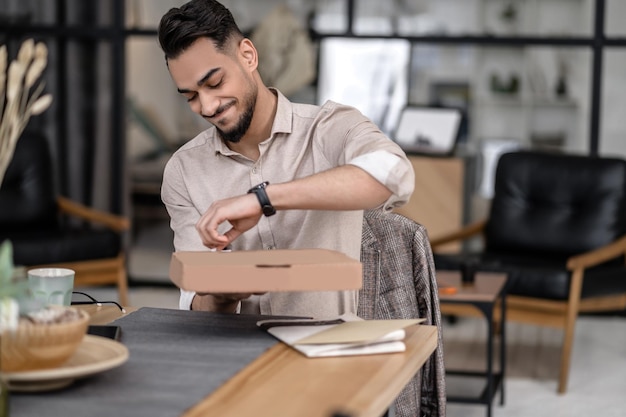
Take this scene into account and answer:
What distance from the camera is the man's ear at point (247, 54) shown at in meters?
2.31

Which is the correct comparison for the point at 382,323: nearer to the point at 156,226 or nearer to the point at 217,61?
the point at 217,61

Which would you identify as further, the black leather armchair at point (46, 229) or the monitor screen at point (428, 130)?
the monitor screen at point (428, 130)

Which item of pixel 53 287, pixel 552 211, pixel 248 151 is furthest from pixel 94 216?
pixel 53 287

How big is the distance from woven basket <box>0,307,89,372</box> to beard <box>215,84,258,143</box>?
82cm

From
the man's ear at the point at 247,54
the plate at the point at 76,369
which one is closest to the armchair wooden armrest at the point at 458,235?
the man's ear at the point at 247,54

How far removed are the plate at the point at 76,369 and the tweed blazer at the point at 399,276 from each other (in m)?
0.82

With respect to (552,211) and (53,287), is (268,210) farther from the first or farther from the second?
(552,211)

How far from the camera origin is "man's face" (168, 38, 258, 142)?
2223 mm

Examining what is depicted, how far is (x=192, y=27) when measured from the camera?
2207 mm

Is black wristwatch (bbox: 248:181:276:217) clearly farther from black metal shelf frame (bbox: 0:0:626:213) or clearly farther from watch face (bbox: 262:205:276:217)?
black metal shelf frame (bbox: 0:0:626:213)

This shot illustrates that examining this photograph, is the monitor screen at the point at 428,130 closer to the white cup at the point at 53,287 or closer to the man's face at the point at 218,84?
the man's face at the point at 218,84

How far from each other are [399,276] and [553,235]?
8.77 ft

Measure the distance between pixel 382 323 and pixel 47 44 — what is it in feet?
15.5

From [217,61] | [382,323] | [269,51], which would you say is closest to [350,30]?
[269,51]
